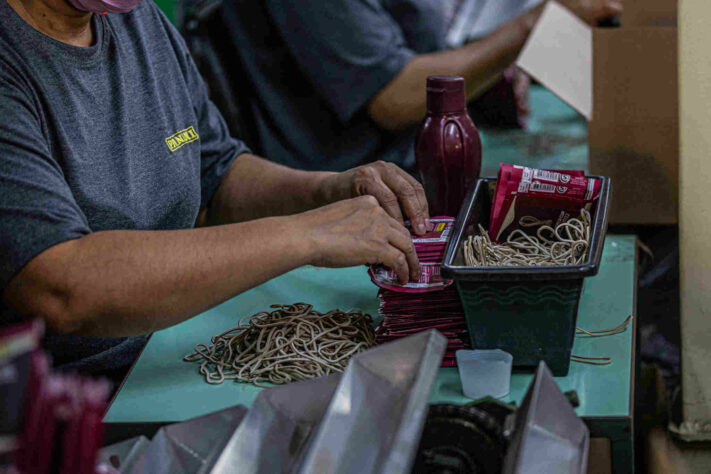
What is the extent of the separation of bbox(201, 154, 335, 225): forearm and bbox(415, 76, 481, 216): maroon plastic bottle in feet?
0.75

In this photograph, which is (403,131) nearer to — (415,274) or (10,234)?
(415,274)

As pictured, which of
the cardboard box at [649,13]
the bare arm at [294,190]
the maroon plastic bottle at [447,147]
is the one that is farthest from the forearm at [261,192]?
the cardboard box at [649,13]

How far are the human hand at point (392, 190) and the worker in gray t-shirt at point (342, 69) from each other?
0.85 metres

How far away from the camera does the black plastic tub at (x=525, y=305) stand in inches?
44.7

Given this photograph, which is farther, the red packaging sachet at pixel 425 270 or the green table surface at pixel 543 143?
the green table surface at pixel 543 143

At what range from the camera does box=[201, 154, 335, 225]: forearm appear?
1.79 meters

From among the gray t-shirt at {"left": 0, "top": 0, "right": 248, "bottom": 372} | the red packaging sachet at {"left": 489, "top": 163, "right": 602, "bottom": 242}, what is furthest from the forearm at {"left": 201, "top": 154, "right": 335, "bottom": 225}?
the red packaging sachet at {"left": 489, "top": 163, "right": 602, "bottom": 242}

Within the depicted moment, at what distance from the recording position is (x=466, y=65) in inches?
102

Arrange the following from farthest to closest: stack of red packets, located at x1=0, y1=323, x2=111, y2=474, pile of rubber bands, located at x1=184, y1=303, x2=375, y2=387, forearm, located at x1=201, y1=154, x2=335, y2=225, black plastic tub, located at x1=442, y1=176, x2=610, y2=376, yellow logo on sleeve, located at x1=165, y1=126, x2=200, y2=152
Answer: forearm, located at x1=201, y1=154, x2=335, y2=225
yellow logo on sleeve, located at x1=165, y1=126, x2=200, y2=152
pile of rubber bands, located at x1=184, y1=303, x2=375, y2=387
black plastic tub, located at x1=442, y1=176, x2=610, y2=376
stack of red packets, located at x1=0, y1=323, x2=111, y2=474

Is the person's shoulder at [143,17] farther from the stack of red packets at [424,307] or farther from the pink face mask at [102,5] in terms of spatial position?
A: the stack of red packets at [424,307]

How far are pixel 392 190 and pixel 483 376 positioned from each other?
0.49m

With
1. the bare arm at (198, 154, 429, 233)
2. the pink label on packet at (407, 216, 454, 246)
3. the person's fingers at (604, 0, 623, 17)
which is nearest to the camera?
the pink label on packet at (407, 216, 454, 246)

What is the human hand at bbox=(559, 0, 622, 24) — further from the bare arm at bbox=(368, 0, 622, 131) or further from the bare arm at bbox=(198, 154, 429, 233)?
the bare arm at bbox=(198, 154, 429, 233)

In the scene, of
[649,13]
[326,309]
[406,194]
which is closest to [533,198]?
[406,194]
